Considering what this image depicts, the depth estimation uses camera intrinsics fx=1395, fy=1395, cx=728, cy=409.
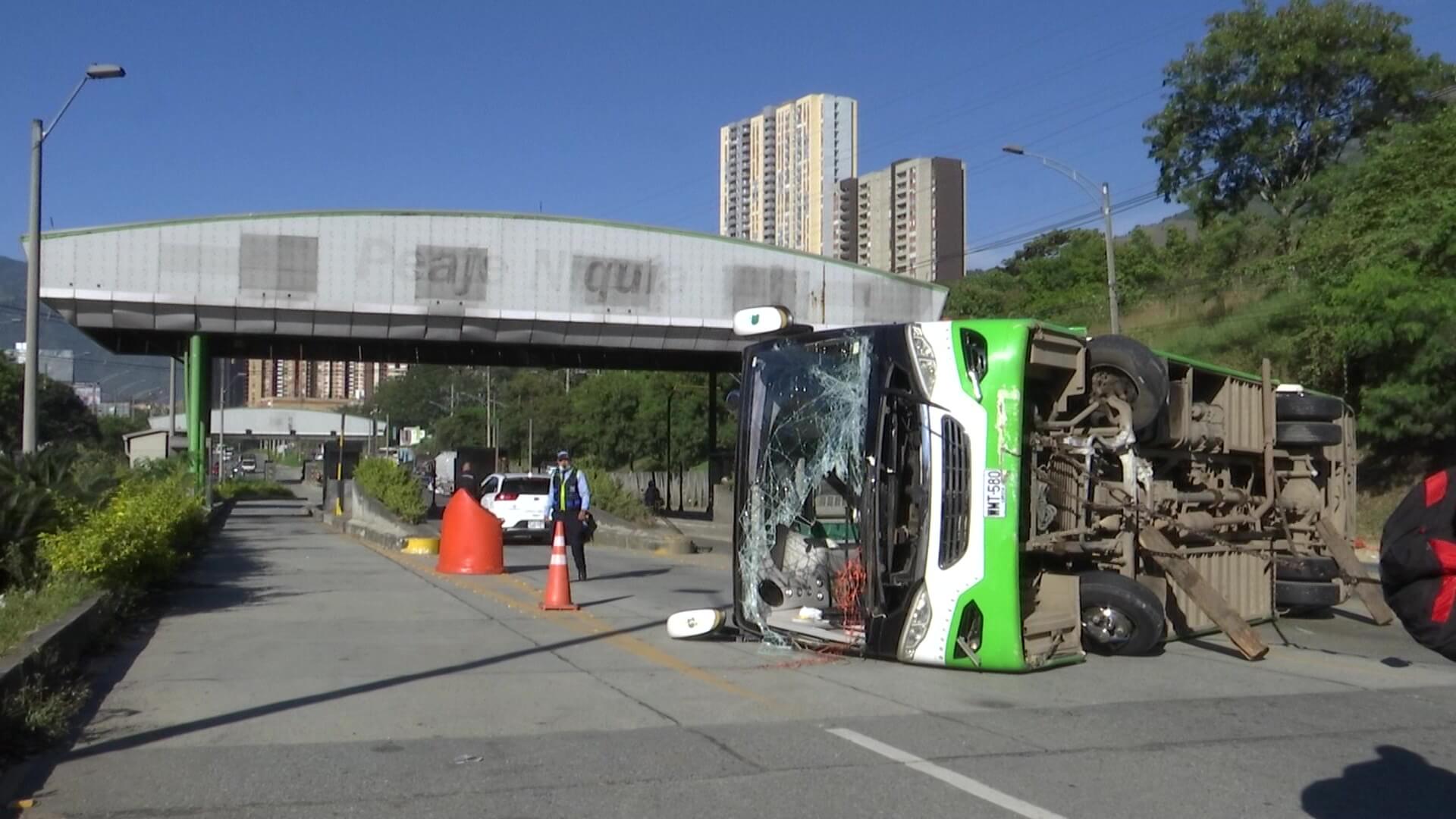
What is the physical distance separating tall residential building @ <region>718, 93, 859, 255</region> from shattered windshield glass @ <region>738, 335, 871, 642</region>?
13207 centimetres

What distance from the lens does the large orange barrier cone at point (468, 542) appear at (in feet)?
59.5

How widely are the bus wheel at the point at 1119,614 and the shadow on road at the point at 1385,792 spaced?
9.17 ft

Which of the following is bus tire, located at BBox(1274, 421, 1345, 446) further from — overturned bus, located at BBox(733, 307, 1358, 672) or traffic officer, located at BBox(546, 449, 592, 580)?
traffic officer, located at BBox(546, 449, 592, 580)

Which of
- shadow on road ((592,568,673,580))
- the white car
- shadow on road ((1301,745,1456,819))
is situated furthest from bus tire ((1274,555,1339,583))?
the white car

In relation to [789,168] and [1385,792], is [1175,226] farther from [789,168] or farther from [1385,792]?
[789,168]

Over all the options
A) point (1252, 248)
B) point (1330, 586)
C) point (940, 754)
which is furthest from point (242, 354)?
point (940, 754)

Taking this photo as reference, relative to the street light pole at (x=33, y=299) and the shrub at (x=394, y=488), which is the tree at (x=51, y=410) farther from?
the street light pole at (x=33, y=299)

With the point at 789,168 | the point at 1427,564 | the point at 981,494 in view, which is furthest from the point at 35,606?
the point at 789,168

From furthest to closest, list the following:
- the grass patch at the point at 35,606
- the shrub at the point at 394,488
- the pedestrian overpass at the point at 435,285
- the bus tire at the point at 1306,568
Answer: the pedestrian overpass at the point at 435,285
the shrub at the point at 394,488
the bus tire at the point at 1306,568
the grass patch at the point at 35,606

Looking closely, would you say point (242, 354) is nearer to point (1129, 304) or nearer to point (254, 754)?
point (1129, 304)

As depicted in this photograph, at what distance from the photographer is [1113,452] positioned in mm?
10422

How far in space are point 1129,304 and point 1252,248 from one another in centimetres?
486

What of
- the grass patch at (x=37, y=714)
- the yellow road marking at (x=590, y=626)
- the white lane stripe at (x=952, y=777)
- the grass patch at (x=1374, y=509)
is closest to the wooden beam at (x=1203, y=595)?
the yellow road marking at (x=590, y=626)

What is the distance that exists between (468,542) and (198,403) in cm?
2167
